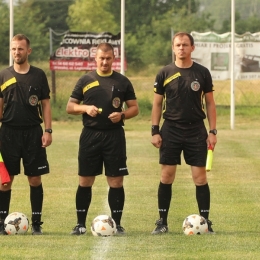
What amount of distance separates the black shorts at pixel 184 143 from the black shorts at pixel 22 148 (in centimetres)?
134

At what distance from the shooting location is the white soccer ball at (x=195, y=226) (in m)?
10.3

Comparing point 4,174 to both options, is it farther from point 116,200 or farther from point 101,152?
point 116,200

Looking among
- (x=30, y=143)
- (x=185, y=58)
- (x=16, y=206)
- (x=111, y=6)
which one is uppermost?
(x=111, y=6)

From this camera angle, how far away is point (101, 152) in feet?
34.6

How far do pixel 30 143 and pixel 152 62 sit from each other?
21257mm

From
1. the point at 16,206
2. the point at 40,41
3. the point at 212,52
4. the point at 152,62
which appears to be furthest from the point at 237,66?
the point at 16,206

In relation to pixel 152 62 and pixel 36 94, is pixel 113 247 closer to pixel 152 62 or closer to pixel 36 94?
pixel 36 94

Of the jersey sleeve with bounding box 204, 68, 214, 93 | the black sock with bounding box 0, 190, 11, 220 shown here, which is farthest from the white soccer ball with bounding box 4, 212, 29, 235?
the jersey sleeve with bounding box 204, 68, 214, 93

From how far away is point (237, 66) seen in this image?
94.7 feet

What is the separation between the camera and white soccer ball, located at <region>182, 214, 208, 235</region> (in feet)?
33.8

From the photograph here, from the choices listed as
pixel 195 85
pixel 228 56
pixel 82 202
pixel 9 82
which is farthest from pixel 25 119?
pixel 228 56

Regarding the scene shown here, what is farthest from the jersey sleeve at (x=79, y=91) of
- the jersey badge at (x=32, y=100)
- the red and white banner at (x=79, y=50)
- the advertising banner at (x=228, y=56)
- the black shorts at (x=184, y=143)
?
the advertising banner at (x=228, y=56)

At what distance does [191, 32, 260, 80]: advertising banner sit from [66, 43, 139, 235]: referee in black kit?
18343 millimetres

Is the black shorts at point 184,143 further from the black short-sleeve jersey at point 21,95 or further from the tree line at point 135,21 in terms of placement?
the tree line at point 135,21
